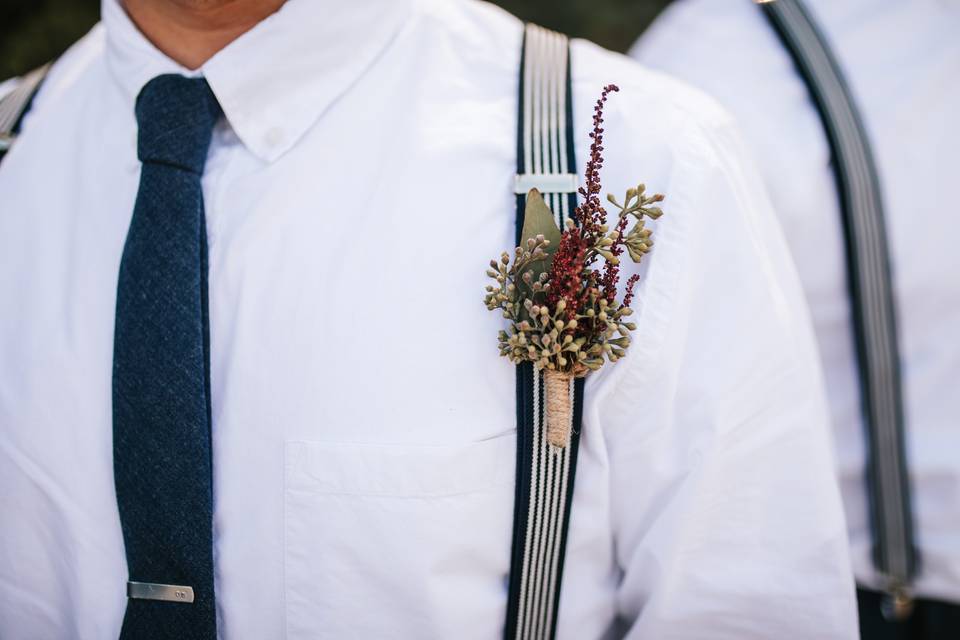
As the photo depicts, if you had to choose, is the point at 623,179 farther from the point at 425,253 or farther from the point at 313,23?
the point at 313,23

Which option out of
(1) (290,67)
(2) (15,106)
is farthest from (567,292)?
(2) (15,106)

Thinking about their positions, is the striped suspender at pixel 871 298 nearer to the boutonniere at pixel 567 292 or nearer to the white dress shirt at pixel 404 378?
the white dress shirt at pixel 404 378

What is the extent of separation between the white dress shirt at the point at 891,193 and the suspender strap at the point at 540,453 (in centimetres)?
62

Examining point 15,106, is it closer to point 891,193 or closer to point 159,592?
point 159,592

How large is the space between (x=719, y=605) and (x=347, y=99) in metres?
0.94

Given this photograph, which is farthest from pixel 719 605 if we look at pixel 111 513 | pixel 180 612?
pixel 111 513

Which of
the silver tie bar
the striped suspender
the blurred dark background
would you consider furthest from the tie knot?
the blurred dark background

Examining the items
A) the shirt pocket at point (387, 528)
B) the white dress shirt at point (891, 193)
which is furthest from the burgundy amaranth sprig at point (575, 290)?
the white dress shirt at point (891, 193)

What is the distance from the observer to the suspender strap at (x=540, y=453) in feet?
3.74

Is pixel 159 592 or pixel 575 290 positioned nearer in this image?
pixel 575 290

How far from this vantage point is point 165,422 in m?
1.16

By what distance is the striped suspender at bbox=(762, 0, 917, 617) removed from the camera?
165 cm

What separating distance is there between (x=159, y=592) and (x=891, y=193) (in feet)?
4.89

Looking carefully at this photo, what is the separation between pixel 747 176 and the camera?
129 cm
